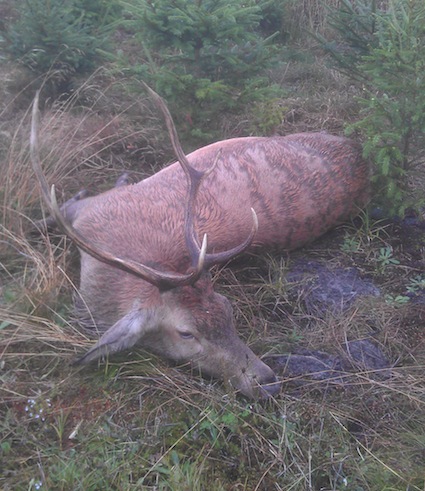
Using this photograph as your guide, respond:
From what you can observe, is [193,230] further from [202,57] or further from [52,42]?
[52,42]

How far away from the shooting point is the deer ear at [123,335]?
11.2 ft

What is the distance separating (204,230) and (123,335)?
3.41 feet

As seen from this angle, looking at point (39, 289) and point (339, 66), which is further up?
point (339, 66)

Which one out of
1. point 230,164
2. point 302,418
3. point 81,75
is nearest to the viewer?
point 302,418

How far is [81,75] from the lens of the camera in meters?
6.28

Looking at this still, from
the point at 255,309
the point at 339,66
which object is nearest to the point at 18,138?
the point at 255,309

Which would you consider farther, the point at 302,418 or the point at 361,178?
the point at 361,178

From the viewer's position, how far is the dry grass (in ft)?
9.87

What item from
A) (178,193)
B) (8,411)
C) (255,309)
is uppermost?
(178,193)

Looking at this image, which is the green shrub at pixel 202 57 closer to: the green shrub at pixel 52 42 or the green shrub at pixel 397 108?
the green shrub at pixel 52 42

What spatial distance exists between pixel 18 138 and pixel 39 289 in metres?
1.85

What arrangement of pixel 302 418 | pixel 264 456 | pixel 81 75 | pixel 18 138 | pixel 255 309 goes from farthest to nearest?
pixel 81 75
pixel 18 138
pixel 255 309
pixel 302 418
pixel 264 456

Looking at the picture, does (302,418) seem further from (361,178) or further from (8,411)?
(361,178)

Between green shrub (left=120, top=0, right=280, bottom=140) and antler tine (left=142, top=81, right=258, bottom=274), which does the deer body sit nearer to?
antler tine (left=142, top=81, right=258, bottom=274)
